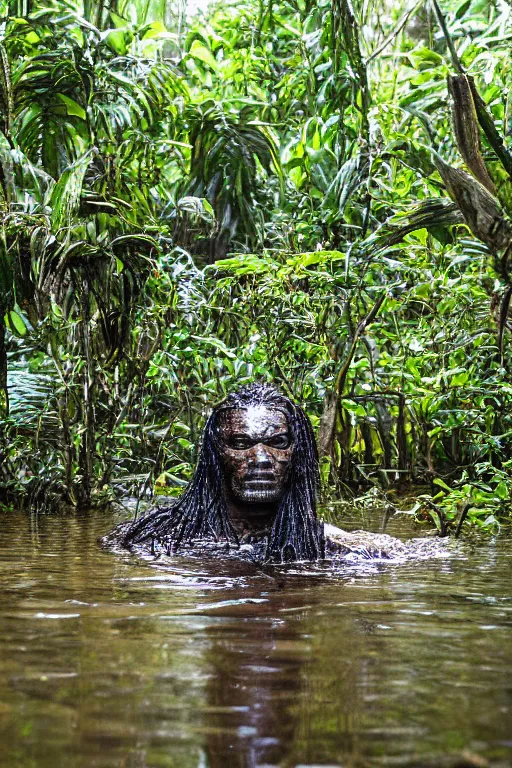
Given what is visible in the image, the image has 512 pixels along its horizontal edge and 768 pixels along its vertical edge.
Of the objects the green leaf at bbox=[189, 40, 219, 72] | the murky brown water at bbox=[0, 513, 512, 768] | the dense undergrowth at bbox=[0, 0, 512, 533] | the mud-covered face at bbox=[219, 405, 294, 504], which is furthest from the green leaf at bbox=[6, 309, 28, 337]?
the green leaf at bbox=[189, 40, 219, 72]

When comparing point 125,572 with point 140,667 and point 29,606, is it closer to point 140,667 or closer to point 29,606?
point 29,606

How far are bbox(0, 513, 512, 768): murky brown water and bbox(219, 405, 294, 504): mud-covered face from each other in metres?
0.80

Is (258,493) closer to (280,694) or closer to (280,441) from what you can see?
(280,441)

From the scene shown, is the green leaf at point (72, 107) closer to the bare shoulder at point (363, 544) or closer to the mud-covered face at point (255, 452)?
the mud-covered face at point (255, 452)

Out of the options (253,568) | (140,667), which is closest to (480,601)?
(253,568)

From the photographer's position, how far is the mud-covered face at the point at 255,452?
16.1ft

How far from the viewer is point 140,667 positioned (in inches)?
92.9

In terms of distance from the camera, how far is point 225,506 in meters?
5.15

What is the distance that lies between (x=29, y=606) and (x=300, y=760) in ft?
6.04

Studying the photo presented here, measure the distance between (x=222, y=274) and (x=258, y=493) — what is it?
5.13 metres

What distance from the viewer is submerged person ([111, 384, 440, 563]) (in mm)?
4914

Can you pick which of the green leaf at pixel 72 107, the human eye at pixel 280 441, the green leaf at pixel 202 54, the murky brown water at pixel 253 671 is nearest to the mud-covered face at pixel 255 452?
the human eye at pixel 280 441

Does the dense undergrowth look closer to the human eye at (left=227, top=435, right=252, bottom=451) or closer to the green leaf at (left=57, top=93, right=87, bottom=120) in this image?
the green leaf at (left=57, top=93, right=87, bottom=120)

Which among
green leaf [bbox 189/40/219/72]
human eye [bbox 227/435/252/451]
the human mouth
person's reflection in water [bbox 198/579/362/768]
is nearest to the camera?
person's reflection in water [bbox 198/579/362/768]
